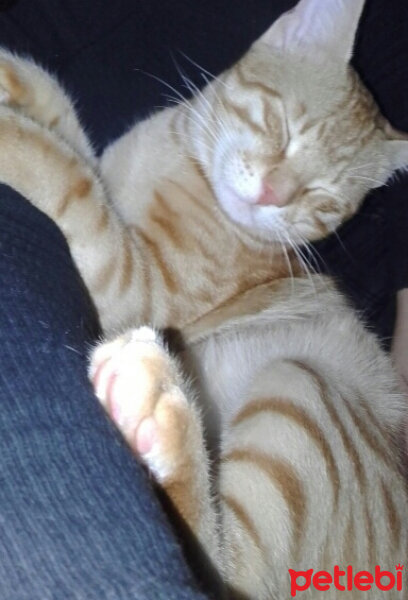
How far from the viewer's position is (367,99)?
1.52 m

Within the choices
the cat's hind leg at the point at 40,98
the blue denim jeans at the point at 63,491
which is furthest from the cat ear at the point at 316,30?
the blue denim jeans at the point at 63,491

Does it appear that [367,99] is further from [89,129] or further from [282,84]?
[89,129]

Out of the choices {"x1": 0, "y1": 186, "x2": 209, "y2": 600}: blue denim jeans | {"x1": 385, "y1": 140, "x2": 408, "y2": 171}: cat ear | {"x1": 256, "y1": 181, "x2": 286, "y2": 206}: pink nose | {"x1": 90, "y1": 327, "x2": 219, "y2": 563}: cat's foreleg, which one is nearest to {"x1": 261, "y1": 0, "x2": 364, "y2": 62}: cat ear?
{"x1": 385, "y1": 140, "x2": 408, "y2": 171}: cat ear

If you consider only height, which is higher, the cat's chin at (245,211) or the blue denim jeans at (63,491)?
the blue denim jeans at (63,491)

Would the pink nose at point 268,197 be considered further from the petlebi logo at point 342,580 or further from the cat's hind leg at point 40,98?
the petlebi logo at point 342,580

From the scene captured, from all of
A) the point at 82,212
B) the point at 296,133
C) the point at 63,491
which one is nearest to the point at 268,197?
the point at 296,133

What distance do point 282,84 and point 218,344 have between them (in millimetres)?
551

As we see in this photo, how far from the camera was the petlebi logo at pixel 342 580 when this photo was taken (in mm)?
1004

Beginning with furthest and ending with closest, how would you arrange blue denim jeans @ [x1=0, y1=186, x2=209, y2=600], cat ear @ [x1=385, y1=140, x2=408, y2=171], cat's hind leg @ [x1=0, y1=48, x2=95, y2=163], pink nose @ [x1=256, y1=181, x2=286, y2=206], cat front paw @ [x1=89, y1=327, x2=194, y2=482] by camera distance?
cat ear @ [x1=385, y1=140, x2=408, y2=171]
pink nose @ [x1=256, y1=181, x2=286, y2=206]
cat's hind leg @ [x1=0, y1=48, x2=95, y2=163]
cat front paw @ [x1=89, y1=327, x2=194, y2=482]
blue denim jeans @ [x1=0, y1=186, x2=209, y2=600]

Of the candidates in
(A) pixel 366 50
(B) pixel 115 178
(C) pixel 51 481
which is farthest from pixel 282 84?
(C) pixel 51 481

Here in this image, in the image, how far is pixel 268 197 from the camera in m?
1.37

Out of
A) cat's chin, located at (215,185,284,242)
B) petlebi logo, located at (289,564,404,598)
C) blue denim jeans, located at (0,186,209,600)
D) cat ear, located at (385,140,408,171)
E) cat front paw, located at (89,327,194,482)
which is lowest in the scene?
petlebi logo, located at (289,564,404,598)

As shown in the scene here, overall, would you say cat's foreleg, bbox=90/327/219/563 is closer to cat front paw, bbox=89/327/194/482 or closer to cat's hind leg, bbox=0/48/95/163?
cat front paw, bbox=89/327/194/482

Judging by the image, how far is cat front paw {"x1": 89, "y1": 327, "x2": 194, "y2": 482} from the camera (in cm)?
81
